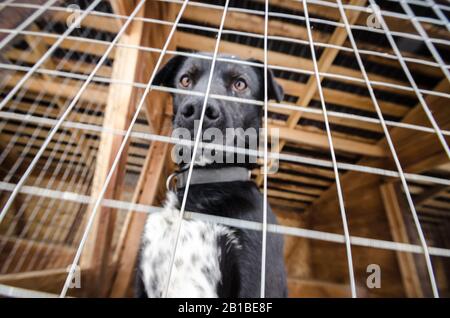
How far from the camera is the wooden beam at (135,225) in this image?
77.0 inches

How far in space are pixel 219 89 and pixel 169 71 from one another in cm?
48

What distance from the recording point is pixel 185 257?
1105mm

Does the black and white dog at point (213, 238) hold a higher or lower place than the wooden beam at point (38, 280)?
higher

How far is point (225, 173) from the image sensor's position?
4.18ft

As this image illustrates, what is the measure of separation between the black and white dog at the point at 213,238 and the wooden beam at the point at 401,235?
294 cm

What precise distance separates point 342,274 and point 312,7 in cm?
432

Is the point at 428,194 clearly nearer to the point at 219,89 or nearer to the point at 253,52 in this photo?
the point at 253,52

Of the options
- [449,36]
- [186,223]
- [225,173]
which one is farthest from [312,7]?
[186,223]

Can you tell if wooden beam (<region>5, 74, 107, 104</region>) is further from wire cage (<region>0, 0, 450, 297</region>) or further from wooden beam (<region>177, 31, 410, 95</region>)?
wooden beam (<region>177, 31, 410, 95</region>)

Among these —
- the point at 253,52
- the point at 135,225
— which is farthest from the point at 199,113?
the point at 253,52

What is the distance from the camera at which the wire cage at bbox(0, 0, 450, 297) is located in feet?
2.20

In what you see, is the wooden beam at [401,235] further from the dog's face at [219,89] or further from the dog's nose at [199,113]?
the dog's nose at [199,113]

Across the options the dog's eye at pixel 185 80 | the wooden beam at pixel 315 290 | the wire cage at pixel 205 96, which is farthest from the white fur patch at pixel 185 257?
the wooden beam at pixel 315 290
